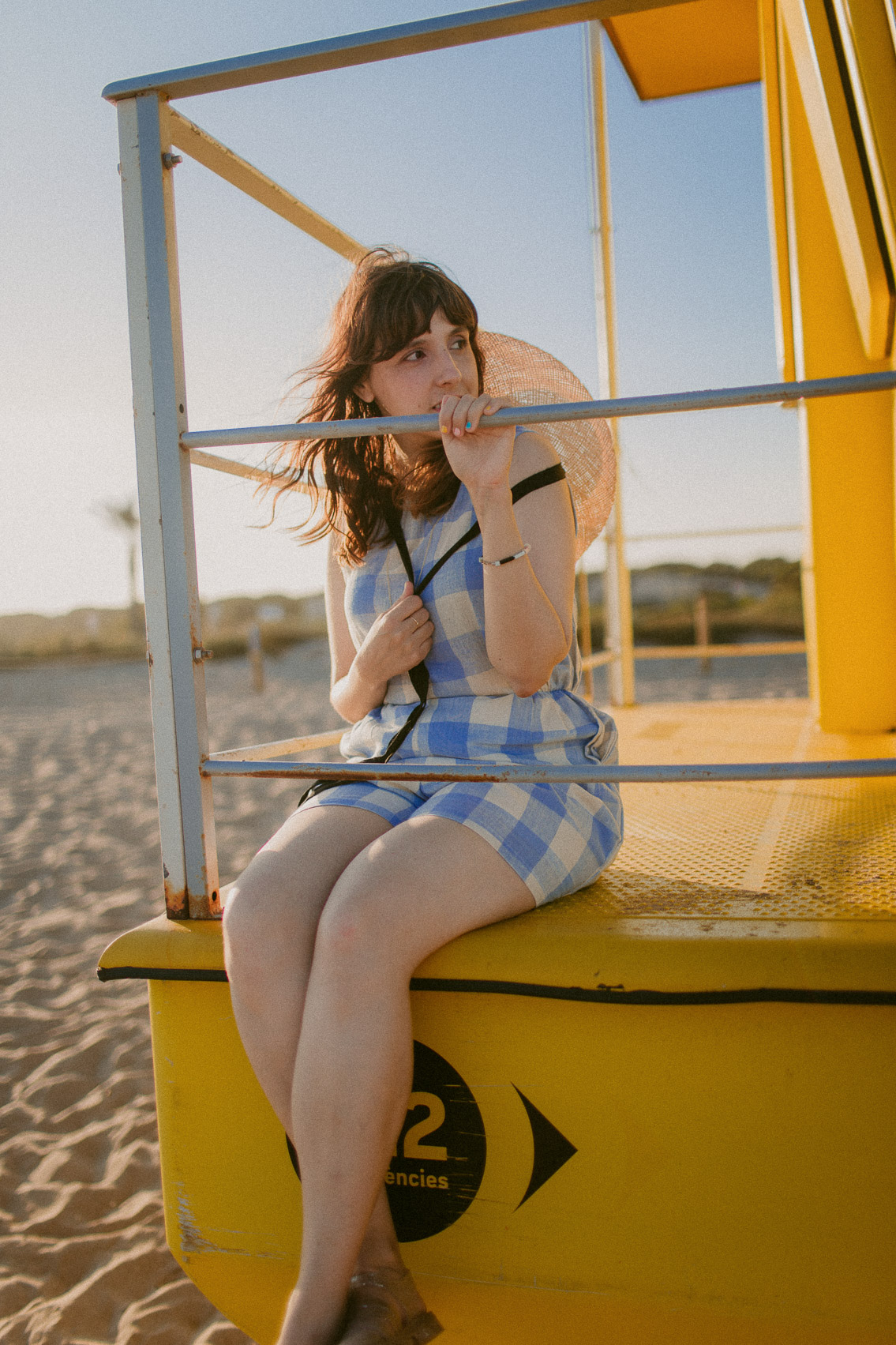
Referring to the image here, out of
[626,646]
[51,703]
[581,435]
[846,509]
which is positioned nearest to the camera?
[581,435]

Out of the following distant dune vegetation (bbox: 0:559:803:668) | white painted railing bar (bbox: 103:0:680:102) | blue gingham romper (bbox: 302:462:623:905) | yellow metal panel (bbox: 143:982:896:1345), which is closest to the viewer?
yellow metal panel (bbox: 143:982:896:1345)

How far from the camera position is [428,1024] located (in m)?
1.26

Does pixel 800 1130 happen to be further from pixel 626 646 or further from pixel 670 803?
pixel 626 646

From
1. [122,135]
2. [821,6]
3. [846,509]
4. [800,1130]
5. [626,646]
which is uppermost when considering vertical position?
[821,6]

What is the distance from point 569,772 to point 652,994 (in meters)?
0.30

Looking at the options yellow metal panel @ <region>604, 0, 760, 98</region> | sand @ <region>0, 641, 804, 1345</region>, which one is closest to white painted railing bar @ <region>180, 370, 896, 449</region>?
sand @ <region>0, 641, 804, 1345</region>

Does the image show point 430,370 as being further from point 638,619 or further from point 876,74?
point 638,619

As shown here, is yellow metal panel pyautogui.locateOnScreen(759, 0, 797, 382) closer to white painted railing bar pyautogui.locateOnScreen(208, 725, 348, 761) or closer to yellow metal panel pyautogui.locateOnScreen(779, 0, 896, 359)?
yellow metal panel pyautogui.locateOnScreen(779, 0, 896, 359)

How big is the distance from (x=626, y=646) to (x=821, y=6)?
2556 millimetres

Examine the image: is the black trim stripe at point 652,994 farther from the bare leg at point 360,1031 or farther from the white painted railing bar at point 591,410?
the white painted railing bar at point 591,410

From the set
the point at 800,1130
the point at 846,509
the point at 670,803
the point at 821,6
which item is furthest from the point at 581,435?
the point at 846,509

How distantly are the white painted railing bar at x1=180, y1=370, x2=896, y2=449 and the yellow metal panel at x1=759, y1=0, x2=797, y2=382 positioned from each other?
2.28 metres

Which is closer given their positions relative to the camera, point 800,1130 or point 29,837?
point 800,1130

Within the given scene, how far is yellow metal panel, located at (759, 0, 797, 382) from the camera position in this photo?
128 inches
